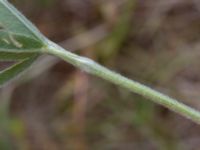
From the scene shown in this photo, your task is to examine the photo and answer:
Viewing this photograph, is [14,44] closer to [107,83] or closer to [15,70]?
[15,70]

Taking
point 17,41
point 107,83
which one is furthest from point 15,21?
point 107,83

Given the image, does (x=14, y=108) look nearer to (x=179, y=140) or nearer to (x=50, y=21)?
(x=50, y=21)

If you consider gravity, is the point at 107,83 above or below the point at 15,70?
below

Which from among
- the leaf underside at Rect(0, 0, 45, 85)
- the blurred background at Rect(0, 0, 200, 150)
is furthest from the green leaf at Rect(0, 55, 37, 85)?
the blurred background at Rect(0, 0, 200, 150)

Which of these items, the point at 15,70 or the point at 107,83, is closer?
the point at 15,70

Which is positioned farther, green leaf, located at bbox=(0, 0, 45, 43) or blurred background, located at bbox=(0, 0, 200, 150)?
blurred background, located at bbox=(0, 0, 200, 150)

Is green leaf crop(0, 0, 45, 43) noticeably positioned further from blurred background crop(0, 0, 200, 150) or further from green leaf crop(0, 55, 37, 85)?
blurred background crop(0, 0, 200, 150)
